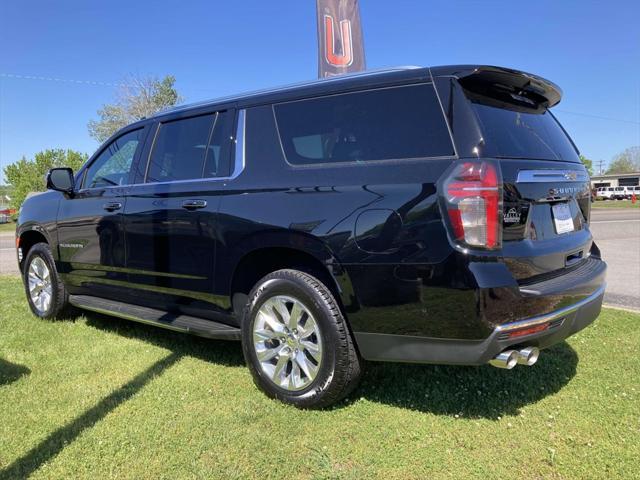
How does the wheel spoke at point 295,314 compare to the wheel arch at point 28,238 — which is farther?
the wheel arch at point 28,238

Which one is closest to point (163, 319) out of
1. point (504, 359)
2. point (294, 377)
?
point (294, 377)

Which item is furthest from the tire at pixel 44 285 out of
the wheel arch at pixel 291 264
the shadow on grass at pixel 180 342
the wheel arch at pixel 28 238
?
the wheel arch at pixel 291 264

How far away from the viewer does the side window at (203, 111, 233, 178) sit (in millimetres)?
3635

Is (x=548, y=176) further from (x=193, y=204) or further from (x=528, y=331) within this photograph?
(x=193, y=204)

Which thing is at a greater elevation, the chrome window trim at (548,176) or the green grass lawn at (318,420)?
the chrome window trim at (548,176)

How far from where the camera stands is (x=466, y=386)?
11.4ft

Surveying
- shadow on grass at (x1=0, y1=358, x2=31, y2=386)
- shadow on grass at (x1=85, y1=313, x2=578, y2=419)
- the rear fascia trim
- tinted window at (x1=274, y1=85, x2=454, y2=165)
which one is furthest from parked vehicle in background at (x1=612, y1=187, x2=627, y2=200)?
shadow on grass at (x1=0, y1=358, x2=31, y2=386)

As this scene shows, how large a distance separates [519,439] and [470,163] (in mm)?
1511

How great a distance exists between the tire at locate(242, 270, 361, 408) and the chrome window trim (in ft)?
4.07

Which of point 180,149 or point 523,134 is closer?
point 523,134

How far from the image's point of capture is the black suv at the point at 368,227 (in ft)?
8.46

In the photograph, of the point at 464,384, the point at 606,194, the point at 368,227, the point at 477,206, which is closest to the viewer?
the point at 477,206

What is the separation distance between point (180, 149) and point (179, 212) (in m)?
0.62

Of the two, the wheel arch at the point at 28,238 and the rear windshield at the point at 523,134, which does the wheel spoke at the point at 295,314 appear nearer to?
the rear windshield at the point at 523,134
